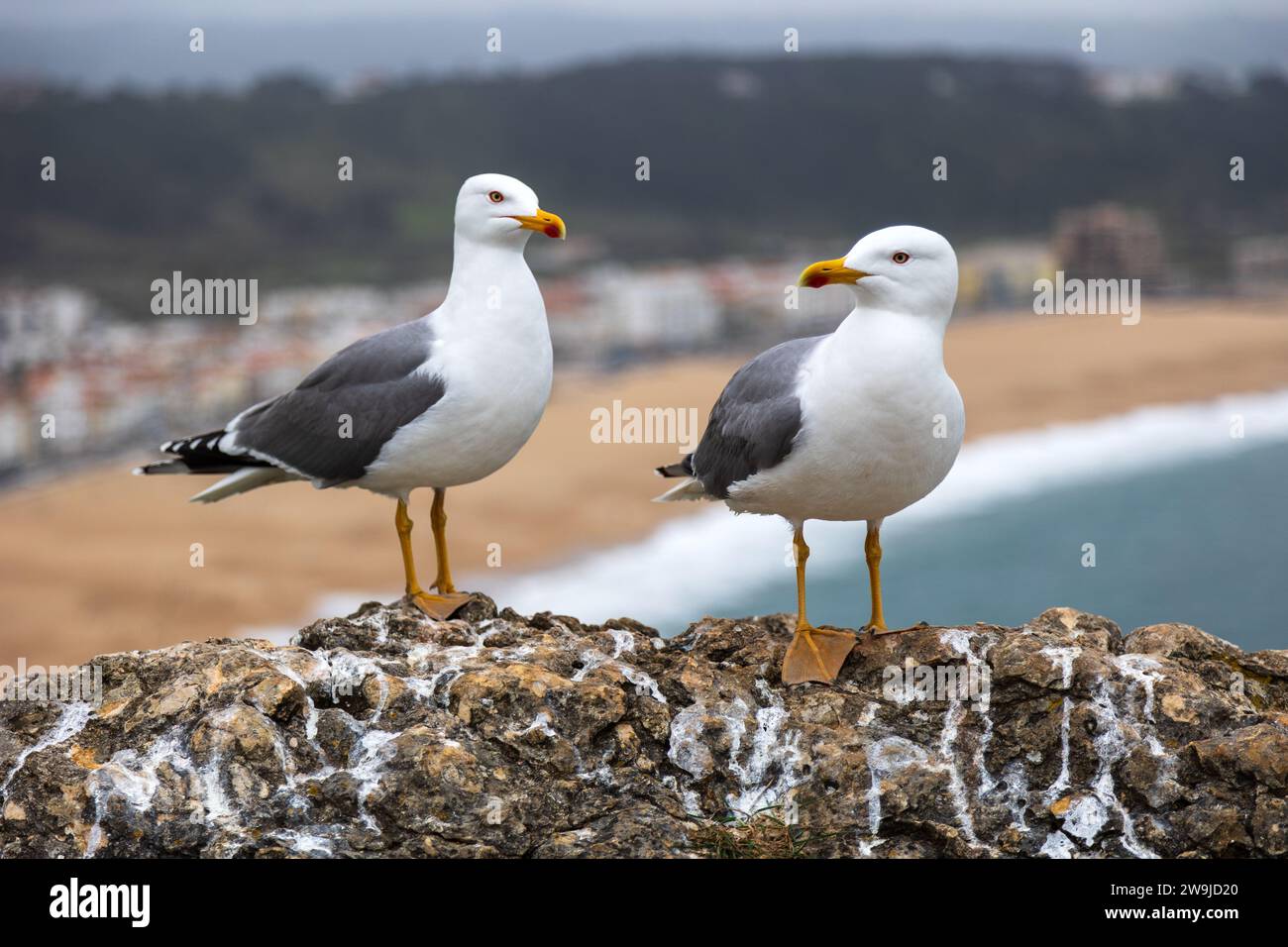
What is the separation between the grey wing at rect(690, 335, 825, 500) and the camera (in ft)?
15.6

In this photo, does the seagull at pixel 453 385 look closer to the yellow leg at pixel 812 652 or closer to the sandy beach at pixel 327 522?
the yellow leg at pixel 812 652

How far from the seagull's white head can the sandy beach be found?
618 centimetres

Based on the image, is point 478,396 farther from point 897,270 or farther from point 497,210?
point 897,270

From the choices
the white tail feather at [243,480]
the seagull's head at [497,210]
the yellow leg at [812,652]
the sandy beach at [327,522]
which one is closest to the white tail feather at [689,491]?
the yellow leg at [812,652]

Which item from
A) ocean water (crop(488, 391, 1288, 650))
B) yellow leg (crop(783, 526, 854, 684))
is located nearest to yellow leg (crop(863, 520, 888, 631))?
yellow leg (crop(783, 526, 854, 684))

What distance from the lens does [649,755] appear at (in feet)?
14.6

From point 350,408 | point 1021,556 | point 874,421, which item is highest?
point 350,408

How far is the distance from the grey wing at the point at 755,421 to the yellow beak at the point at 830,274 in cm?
35

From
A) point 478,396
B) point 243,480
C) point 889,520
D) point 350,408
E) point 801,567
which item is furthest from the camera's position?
point 889,520

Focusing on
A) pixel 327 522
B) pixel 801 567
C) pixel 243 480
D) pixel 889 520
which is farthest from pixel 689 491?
pixel 327 522

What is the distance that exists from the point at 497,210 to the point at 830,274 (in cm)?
159

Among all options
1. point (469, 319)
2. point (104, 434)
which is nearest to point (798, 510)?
point (469, 319)

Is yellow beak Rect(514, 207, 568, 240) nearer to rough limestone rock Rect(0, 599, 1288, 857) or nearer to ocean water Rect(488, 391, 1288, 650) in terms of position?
rough limestone rock Rect(0, 599, 1288, 857)

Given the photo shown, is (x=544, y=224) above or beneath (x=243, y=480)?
above
